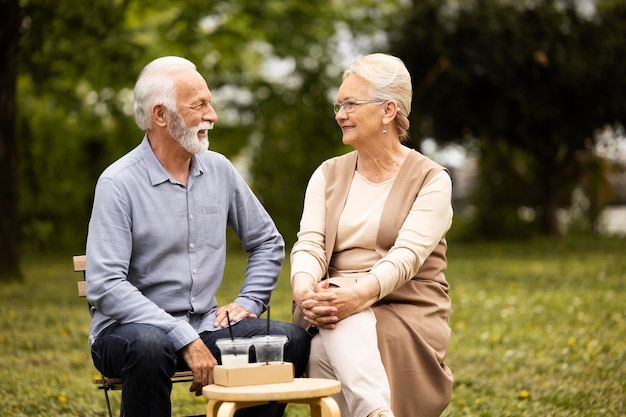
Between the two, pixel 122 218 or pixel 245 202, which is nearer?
pixel 122 218

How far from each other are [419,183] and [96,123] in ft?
51.1

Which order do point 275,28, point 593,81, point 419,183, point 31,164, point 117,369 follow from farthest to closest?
point 31,164 < point 593,81 < point 275,28 < point 419,183 < point 117,369

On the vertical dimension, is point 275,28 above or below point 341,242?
above

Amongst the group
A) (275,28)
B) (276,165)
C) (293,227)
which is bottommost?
(293,227)

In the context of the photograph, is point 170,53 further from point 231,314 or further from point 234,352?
point 234,352

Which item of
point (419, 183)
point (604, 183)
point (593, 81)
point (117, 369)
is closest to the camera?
point (117, 369)

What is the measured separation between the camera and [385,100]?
4277mm

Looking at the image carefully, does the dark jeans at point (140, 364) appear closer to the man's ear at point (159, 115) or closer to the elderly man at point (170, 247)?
the elderly man at point (170, 247)

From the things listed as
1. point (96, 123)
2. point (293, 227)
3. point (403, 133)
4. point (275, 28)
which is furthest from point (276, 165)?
point (403, 133)

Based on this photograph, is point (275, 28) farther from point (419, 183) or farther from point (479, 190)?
point (419, 183)

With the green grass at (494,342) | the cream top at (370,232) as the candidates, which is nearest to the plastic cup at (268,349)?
the cream top at (370,232)

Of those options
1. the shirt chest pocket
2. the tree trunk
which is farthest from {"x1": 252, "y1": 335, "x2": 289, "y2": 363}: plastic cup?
the tree trunk

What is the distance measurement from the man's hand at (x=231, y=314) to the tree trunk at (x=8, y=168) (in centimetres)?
918

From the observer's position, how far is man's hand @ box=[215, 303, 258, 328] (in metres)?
4.09
